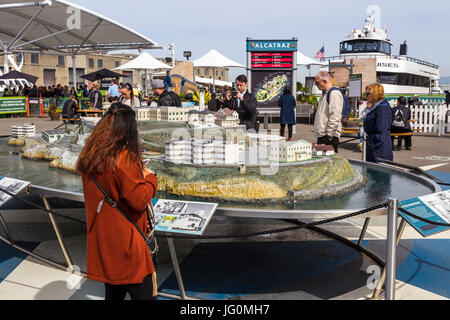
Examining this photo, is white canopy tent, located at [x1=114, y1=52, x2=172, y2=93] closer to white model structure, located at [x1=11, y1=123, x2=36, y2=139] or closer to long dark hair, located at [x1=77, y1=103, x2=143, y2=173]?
white model structure, located at [x1=11, y1=123, x2=36, y2=139]

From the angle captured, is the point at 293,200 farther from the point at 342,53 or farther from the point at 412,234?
the point at 342,53

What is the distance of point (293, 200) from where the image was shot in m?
4.01

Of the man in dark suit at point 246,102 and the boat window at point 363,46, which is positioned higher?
the boat window at point 363,46

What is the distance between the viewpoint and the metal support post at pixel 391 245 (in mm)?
3201

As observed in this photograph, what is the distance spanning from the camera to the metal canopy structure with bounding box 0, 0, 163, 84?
69.3 ft

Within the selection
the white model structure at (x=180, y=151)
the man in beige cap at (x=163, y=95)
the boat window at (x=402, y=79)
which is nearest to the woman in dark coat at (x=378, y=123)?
the white model structure at (x=180, y=151)

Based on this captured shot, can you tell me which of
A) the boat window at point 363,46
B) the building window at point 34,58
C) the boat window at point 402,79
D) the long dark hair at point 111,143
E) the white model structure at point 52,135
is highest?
the building window at point 34,58

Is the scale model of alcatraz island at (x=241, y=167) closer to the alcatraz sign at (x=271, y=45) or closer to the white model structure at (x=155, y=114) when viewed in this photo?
the white model structure at (x=155, y=114)

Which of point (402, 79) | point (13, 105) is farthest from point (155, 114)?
point (402, 79)

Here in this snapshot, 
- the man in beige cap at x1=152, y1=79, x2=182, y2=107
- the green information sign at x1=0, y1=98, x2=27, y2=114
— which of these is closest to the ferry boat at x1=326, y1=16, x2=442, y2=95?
the green information sign at x1=0, y1=98, x2=27, y2=114

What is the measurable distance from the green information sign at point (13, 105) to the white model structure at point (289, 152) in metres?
24.5

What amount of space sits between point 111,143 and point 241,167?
196 cm
